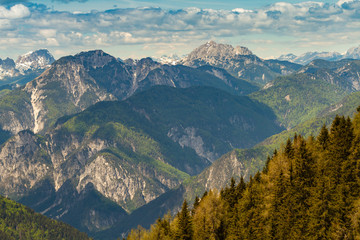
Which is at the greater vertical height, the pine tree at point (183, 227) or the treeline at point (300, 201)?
the treeline at point (300, 201)

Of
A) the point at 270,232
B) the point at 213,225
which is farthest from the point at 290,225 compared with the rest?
the point at 213,225

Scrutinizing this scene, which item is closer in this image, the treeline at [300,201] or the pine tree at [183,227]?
the treeline at [300,201]

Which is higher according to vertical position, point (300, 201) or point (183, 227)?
point (300, 201)

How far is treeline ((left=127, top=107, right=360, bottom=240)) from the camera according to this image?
92938mm

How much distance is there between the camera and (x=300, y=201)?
98562 millimetres

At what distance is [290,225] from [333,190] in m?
11.4

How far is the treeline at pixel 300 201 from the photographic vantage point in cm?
9294

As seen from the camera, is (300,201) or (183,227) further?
(183,227)

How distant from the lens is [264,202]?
4067 inches

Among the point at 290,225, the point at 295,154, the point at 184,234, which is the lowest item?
the point at 184,234

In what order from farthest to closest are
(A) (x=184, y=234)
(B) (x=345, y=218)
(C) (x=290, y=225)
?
(A) (x=184, y=234) → (C) (x=290, y=225) → (B) (x=345, y=218)

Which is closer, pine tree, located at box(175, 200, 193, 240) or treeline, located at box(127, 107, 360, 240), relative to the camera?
treeline, located at box(127, 107, 360, 240)

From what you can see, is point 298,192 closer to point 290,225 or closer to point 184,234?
point 290,225

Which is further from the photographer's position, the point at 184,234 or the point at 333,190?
the point at 184,234
